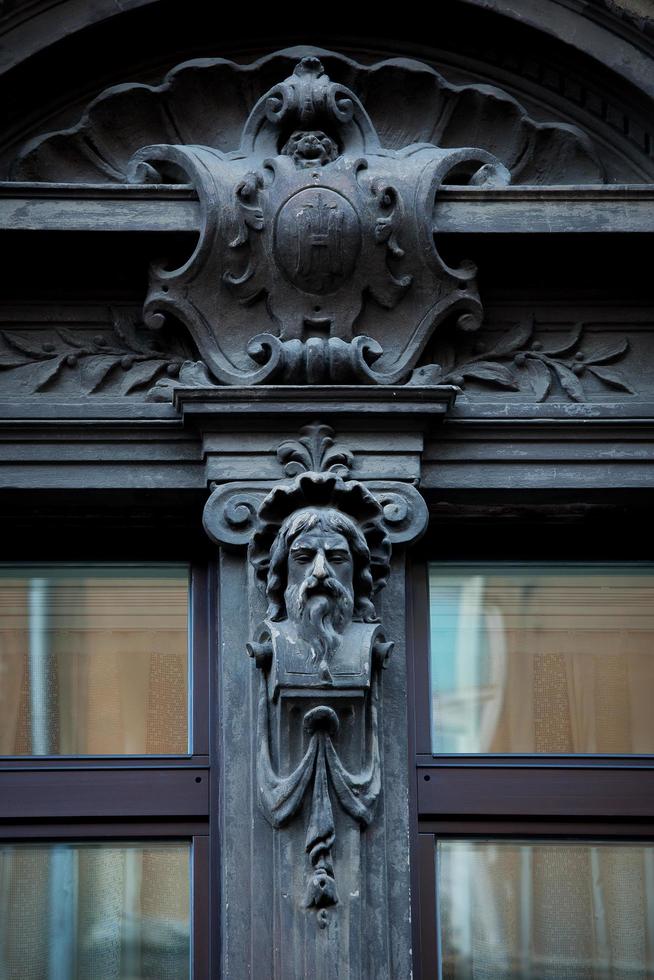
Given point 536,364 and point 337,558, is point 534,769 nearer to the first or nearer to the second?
point 337,558

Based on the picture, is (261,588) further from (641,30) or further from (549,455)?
(641,30)

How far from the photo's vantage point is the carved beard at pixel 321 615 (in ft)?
18.1

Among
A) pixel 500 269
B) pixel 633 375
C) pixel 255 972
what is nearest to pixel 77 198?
pixel 500 269

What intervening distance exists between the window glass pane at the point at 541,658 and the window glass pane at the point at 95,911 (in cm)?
97

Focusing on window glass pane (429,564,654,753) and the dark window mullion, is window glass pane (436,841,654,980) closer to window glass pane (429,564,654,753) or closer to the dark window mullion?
window glass pane (429,564,654,753)

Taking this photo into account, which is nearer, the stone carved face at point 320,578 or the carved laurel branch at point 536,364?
the stone carved face at point 320,578

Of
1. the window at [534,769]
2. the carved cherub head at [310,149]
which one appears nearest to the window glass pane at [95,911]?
the window at [534,769]

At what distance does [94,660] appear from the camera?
6.16m

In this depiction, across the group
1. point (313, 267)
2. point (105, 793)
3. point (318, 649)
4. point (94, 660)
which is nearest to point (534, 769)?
point (318, 649)

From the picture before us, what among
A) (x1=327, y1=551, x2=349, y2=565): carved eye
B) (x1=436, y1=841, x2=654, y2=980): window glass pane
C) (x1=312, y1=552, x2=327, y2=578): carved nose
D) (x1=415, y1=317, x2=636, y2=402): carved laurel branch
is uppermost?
(x1=415, y1=317, x2=636, y2=402): carved laurel branch

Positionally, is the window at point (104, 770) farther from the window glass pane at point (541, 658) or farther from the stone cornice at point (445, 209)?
the stone cornice at point (445, 209)

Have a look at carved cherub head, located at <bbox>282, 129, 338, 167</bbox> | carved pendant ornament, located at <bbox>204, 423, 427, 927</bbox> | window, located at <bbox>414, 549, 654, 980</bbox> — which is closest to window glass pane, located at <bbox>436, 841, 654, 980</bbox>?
window, located at <bbox>414, 549, 654, 980</bbox>

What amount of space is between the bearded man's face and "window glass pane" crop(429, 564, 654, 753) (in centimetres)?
66

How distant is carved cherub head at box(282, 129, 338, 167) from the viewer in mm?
6309
